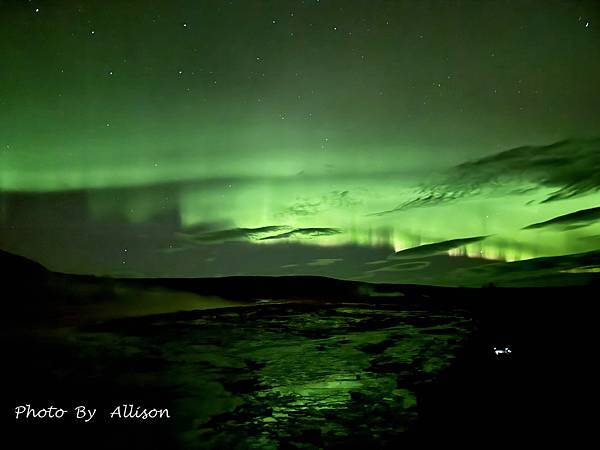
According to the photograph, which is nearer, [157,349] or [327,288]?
[157,349]

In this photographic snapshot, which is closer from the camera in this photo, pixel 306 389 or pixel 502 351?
pixel 306 389

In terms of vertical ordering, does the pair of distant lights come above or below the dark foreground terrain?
above

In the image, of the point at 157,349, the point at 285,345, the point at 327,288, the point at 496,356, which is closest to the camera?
the point at 496,356

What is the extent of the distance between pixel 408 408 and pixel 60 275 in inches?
4617

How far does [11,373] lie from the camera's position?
1633 cm

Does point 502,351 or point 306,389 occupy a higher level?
point 502,351

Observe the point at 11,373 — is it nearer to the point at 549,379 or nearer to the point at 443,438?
the point at 443,438

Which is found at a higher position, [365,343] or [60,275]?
[60,275]

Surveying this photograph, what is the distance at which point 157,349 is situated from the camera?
2295cm

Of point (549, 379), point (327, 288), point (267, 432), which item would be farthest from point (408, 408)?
point (327, 288)

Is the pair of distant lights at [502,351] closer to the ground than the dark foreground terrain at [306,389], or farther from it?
farther from it

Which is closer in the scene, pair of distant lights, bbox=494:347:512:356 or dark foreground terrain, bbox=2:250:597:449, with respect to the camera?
dark foreground terrain, bbox=2:250:597:449

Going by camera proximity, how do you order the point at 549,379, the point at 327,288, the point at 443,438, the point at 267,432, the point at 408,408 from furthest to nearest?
the point at 327,288
the point at 549,379
the point at 408,408
the point at 267,432
the point at 443,438

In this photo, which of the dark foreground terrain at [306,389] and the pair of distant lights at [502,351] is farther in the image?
the pair of distant lights at [502,351]
